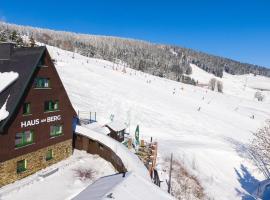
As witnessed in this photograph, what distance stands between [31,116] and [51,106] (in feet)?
10.2

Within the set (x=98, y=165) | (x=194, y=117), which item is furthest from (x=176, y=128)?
(x=98, y=165)

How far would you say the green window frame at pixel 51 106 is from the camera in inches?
1205

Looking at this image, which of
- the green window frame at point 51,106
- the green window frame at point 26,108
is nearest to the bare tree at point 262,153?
the green window frame at point 51,106

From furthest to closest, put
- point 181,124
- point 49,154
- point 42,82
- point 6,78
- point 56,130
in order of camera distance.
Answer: point 181,124
point 56,130
point 49,154
point 42,82
point 6,78

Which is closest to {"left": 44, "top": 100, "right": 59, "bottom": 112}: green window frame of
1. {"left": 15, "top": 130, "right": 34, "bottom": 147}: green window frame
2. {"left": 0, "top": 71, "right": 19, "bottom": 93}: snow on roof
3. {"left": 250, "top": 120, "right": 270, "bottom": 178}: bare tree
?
{"left": 15, "top": 130, "right": 34, "bottom": 147}: green window frame

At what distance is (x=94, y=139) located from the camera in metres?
34.7

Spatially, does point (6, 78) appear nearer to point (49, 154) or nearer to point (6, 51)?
point (6, 51)

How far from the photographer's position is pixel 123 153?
30.1 m

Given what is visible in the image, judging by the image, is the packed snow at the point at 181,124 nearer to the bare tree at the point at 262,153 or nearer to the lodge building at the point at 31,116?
the bare tree at the point at 262,153

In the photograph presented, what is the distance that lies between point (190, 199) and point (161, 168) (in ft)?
18.5

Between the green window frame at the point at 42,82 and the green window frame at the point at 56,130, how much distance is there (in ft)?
13.6

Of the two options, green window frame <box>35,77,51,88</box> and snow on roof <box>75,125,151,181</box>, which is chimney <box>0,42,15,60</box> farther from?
snow on roof <box>75,125,151,181</box>

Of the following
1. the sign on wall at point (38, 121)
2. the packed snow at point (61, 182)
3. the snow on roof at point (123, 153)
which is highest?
the sign on wall at point (38, 121)

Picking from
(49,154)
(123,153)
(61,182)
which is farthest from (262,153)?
(61,182)
